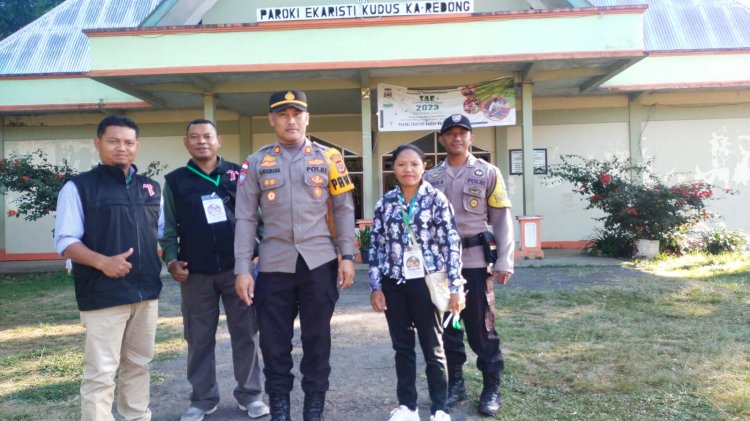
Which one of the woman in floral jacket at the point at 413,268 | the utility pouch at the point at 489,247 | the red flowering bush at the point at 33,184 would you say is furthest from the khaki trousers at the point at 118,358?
the red flowering bush at the point at 33,184

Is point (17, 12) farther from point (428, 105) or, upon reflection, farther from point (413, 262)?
point (413, 262)

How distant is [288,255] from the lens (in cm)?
304

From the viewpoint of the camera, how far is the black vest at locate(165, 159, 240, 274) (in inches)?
133

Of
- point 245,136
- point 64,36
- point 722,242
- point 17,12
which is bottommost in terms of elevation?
point 722,242

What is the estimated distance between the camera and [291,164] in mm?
3107

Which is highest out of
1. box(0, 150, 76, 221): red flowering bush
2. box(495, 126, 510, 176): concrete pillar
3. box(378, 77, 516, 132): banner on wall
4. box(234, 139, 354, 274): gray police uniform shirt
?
box(378, 77, 516, 132): banner on wall

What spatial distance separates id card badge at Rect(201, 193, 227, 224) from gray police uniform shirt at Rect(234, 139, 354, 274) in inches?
13.6

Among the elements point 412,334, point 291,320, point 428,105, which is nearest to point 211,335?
point 291,320

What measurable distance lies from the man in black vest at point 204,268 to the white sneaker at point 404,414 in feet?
2.70

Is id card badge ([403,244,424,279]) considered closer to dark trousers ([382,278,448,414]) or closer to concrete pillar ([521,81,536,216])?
dark trousers ([382,278,448,414])

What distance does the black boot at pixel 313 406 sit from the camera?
307 centimetres

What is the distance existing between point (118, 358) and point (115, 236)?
640 mm

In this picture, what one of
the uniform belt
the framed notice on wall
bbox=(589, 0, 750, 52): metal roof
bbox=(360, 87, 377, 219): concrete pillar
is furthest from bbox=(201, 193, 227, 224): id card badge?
bbox=(589, 0, 750, 52): metal roof

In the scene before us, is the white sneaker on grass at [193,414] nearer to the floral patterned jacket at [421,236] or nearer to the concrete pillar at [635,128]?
the floral patterned jacket at [421,236]
